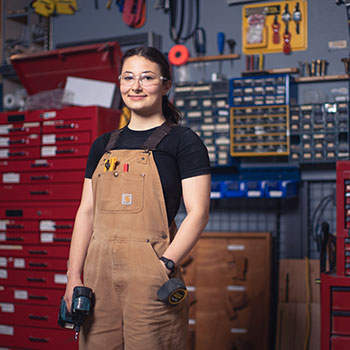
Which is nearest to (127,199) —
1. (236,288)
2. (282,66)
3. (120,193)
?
(120,193)

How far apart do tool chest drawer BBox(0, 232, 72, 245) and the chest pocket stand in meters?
1.66

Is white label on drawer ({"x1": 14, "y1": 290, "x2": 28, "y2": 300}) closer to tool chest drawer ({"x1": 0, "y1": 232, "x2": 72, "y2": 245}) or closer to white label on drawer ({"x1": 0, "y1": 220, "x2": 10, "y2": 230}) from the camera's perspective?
tool chest drawer ({"x1": 0, "y1": 232, "x2": 72, "y2": 245})

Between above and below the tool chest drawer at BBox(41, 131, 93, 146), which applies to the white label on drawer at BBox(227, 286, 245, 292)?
below

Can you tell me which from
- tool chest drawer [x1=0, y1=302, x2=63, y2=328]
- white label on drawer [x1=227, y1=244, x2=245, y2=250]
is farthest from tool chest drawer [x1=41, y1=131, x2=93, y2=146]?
white label on drawer [x1=227, y1=244, x2=245, y2=250]

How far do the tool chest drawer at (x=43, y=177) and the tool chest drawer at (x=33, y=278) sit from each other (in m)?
0.56

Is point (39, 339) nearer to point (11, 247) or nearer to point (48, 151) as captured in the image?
point (11, 247)

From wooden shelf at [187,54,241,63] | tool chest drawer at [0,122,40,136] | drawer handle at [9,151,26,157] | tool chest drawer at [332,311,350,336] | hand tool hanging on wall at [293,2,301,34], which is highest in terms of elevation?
hand tool hanging on wall at [293,2,301,34]

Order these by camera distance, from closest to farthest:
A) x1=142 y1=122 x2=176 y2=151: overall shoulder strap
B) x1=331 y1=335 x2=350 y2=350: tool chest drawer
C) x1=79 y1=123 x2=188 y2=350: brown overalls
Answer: x1=79 y1=123 x2=188 y2=350: brown overalls, x1=142 y1=122 x2=176 y2=151: overall shoulder strap, x1=331 y1=335 x2=350 y2=350: tool chest drawer

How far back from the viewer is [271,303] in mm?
3650

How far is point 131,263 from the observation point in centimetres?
168

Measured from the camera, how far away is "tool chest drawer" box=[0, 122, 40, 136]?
3540 millimetres

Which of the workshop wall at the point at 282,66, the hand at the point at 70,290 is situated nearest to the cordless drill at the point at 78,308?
the hand at the point at 70,290

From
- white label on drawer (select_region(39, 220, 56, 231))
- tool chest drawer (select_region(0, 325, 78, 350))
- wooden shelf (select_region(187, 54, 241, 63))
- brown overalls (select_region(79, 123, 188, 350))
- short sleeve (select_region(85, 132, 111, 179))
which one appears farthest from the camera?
wooden shelf (select_region(187, 54, 241, 63))

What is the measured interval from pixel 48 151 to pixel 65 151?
137 mm
